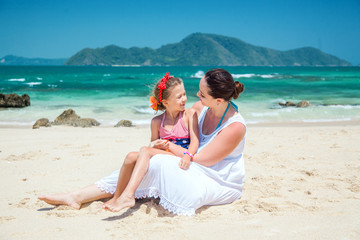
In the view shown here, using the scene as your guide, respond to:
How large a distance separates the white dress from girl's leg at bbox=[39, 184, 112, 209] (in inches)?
2.9

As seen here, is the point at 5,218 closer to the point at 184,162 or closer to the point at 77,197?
the point at 77,197

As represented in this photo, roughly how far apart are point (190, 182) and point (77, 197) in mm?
1166

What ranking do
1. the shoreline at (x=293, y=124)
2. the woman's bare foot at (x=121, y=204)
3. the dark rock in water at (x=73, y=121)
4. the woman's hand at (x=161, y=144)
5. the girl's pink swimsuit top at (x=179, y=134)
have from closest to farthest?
the woman's bare foot at (x=121, y=204)
the woman's hand at (x=161, y=144)
the girl's pink swimsuit top at (x=179, y=134)
the dark rock in water at (x=73, y=121)
the shoreline at (x=293, y=124)

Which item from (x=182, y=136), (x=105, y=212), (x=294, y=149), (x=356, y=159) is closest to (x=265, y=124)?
(x=294, y=149)

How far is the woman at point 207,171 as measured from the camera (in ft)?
9.77

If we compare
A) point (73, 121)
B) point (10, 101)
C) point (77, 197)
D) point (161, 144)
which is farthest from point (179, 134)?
point (10, 101)

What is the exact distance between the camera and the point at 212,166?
3.24 m

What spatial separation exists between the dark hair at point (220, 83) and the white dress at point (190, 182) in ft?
0.89

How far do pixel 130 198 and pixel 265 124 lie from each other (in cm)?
737

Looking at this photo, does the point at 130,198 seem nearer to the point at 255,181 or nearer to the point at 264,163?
the point at 255,181

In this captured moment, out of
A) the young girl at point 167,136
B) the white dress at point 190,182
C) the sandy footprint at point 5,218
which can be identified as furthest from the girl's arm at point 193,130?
the sandy footprint at point 5,218

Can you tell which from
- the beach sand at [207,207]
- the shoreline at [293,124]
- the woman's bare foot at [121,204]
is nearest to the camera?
the beach sand at [207,207]

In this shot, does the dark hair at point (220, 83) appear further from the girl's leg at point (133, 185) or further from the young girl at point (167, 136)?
the girl's leg at point (133, 185)

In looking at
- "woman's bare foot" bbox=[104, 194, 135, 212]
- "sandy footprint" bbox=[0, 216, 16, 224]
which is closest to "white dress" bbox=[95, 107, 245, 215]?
"woman's bare foot" bbox=[104, 194, 135, 212]
